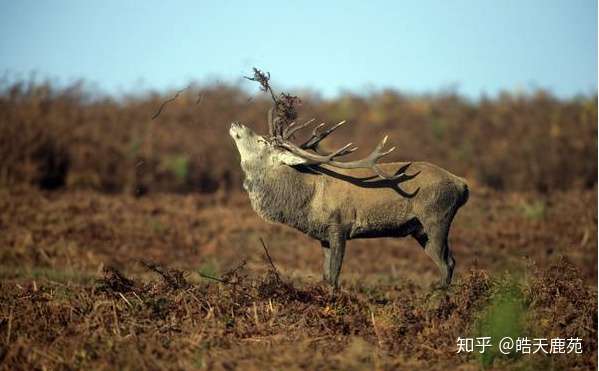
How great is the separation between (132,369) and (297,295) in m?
2.42

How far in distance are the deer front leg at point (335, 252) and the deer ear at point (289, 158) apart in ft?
2.75

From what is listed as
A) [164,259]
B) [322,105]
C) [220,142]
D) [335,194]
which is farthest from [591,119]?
[335,194]

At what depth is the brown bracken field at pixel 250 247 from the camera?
281 inches

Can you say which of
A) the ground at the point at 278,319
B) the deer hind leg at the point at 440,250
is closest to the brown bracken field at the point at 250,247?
the ground at the point at 278,319

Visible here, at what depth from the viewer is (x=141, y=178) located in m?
20.7

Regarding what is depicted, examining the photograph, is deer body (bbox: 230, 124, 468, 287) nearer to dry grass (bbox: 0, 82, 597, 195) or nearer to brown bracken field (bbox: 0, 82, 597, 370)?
brown bracken field (bbox: 0, 82, 597, 370)

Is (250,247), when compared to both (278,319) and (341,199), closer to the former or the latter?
(341,199)

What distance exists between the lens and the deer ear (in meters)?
9.05

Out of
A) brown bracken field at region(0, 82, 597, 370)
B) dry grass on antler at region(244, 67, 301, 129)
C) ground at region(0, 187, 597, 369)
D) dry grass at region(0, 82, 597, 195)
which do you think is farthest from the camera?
dry grass at region(0, 82, 597, 195)

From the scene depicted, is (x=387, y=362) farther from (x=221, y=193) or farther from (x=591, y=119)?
(x=591, y=119)

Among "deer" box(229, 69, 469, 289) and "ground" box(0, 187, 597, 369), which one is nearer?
"ground" box(0, 187, 597, 369)

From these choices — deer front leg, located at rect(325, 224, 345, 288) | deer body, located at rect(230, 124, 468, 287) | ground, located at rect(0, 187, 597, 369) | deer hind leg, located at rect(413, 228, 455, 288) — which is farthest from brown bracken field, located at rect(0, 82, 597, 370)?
deer body, located at rect(230, 124, 468, 287)

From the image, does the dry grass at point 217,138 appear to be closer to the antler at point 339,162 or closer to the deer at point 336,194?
the deer at point 336,194

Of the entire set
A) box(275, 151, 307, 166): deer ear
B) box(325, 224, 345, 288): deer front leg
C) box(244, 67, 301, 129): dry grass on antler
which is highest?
box(244, 67, 301, 129): dry grass on antler
